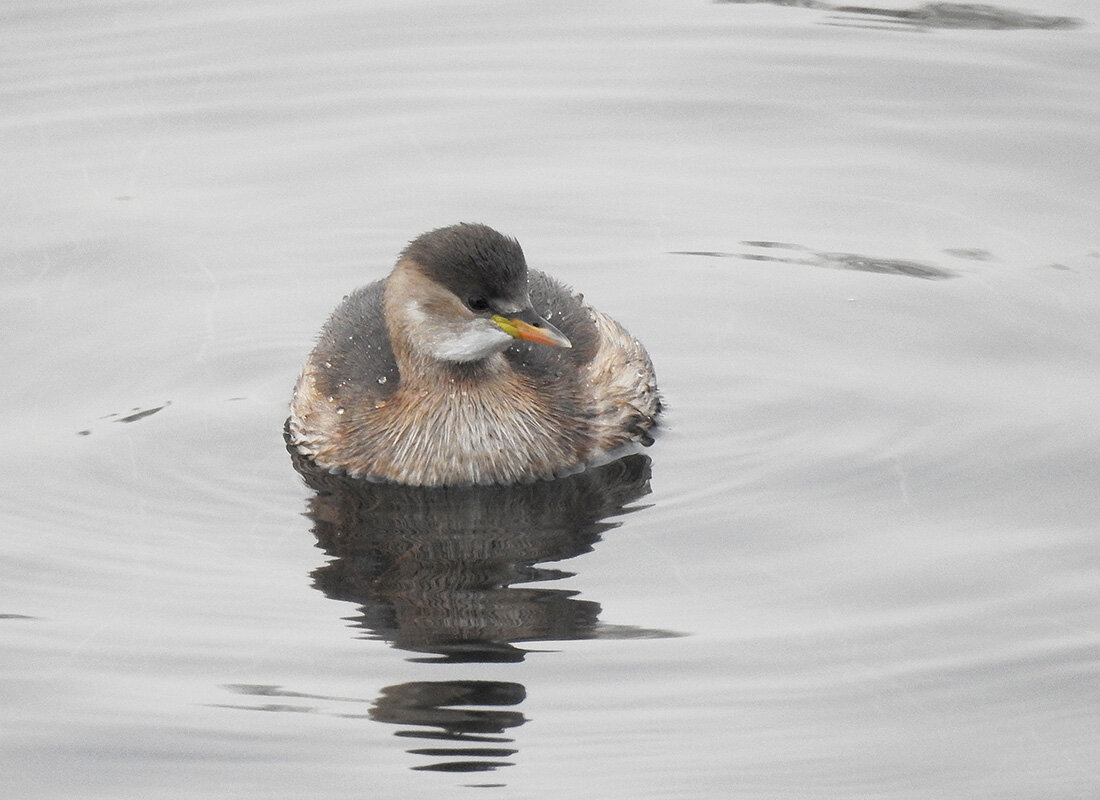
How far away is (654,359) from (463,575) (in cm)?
294

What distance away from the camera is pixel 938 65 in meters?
15.9

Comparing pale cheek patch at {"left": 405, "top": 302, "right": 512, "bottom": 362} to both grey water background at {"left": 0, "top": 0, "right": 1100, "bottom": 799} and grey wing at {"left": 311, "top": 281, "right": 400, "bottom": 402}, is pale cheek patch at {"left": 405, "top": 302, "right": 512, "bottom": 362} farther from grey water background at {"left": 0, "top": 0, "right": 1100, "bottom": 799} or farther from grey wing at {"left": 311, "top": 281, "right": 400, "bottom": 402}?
grey water background at {"left": 0, "top": 0, "right": 1100, "bottom": 799}

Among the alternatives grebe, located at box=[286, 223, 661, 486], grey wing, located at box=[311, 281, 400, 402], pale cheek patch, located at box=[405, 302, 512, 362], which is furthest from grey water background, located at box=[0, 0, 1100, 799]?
pale cheek patch, located at box=[405, 302, 512, 362]

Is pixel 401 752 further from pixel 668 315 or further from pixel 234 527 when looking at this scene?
pixel 668 315

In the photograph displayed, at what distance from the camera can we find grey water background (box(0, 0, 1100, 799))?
27.2ft

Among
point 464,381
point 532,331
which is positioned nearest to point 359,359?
point 464,381

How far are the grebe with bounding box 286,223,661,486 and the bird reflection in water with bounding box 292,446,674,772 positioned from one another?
0.49ft

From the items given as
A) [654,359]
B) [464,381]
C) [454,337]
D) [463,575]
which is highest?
[454,337]

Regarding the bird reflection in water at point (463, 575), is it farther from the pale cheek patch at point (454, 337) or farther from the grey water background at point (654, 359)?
the pale cheek patch at point (454, 337)

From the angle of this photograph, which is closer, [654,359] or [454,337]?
[454,337]

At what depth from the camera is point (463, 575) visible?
9.55m

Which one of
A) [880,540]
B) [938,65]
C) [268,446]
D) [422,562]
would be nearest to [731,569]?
[880,540]

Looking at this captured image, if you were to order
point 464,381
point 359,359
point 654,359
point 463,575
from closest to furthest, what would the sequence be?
1. point 463,575
2. point 464,381
3. point 359,359
4. point 654,359

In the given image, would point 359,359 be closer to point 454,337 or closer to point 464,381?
Answer: point 464,381
